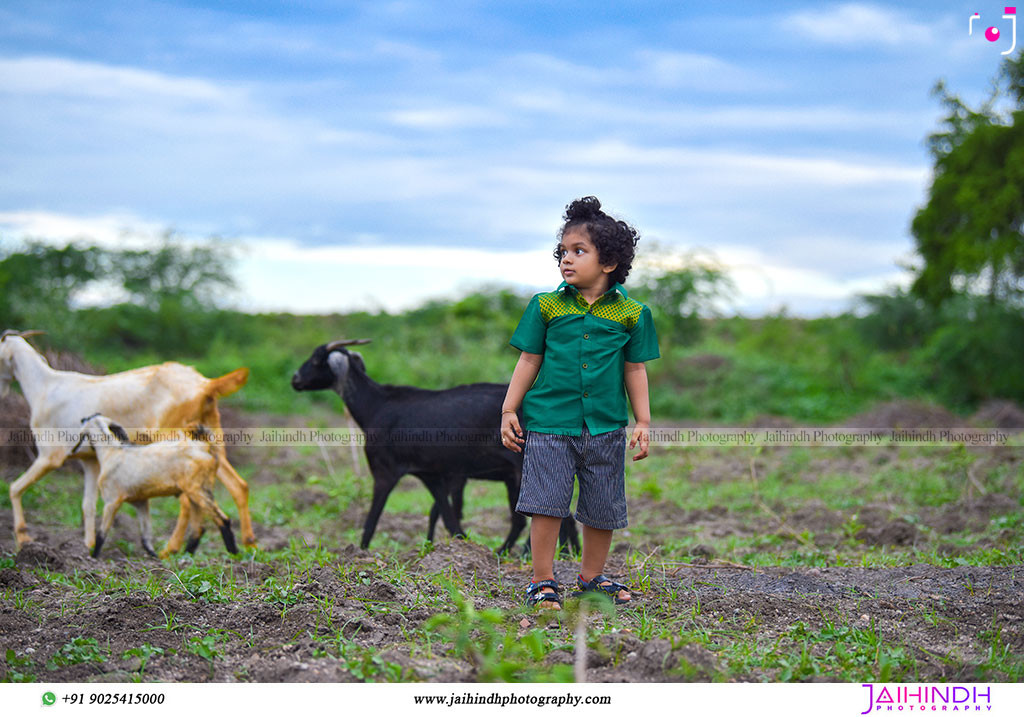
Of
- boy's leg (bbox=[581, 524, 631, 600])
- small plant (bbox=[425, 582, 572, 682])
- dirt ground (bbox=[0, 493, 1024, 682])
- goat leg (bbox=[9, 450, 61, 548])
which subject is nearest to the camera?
small plant (bbox=[425, 582, 572, 682])

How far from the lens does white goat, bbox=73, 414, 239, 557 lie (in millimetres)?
6734

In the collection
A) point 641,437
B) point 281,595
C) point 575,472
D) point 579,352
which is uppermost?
point 579,352

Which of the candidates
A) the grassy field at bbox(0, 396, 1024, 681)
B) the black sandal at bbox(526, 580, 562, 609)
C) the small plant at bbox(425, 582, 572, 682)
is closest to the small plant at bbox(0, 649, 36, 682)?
the grassy field at bbox(0, 396, 1024, 681)

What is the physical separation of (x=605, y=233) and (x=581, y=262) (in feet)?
0.59

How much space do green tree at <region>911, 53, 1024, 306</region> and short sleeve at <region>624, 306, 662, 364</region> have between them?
14063 mm

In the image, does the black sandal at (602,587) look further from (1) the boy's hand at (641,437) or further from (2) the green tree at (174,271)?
(2) the green tree at (174,271)

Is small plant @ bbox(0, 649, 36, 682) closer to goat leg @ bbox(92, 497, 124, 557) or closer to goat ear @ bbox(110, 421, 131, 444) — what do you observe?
goat leg @ bbox(92, 497, 124, 557)

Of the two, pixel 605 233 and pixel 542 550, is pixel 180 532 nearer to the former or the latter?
pixel 542 550

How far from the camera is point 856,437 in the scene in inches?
532

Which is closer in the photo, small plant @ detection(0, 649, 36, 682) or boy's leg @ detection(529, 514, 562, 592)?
small plant @ detection(0, 649, 36, 682)

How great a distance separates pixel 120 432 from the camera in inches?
272

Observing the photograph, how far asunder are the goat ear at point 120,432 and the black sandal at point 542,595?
3.82 metres

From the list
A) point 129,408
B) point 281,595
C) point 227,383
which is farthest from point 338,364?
point 281,595

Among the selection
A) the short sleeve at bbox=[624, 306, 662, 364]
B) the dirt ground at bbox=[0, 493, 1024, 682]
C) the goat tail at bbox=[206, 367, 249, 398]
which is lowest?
the dirt ground at bbox=[0, 493, 1024, 682]
